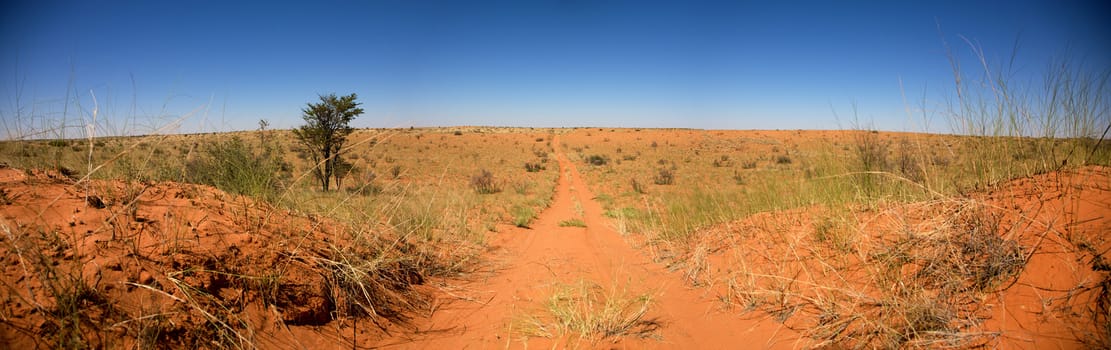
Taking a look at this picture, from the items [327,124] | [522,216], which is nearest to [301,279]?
[522,216]

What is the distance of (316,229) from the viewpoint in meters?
3.76

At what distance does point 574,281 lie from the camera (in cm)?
440

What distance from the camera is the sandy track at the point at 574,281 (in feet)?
9.89

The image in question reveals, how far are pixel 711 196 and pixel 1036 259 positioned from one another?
4.16m

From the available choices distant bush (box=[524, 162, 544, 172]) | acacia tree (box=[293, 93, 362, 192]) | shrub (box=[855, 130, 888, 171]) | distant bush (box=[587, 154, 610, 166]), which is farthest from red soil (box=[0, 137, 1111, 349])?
distant bush (box=[587, 154, 610, 166])

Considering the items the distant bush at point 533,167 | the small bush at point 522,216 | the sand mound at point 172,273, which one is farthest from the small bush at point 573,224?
the distant bush at point 533,167

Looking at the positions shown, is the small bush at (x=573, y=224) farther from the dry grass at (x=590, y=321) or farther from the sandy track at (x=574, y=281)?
the dry grass at (x=590, y=321)

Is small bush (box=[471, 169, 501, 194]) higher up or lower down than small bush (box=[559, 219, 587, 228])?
Answer: higher up

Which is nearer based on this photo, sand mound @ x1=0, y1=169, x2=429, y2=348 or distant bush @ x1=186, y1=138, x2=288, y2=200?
sand mound @ x1=0, y1=169, x2=429, y2=348

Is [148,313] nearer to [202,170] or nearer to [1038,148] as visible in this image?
[202,170]

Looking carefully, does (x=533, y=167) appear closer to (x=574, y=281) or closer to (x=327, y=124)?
(x=327, y=124)

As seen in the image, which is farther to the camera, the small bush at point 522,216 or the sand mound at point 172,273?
the small bush at point 522,216

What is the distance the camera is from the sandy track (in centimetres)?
302

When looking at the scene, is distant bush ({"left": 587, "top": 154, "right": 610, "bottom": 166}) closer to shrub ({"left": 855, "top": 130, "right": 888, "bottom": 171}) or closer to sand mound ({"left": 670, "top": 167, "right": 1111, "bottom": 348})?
shrub ({"left": 855, "top": 130, "right": 888, "bottom": 171})
